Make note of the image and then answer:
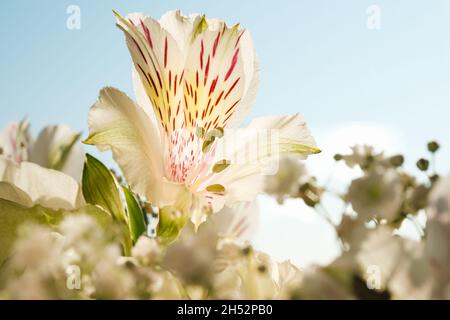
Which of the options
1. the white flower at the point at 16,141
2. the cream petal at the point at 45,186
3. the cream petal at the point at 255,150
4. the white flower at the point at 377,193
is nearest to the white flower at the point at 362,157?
the white flower at the point at 377,193

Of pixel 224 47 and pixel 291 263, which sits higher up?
pixel 224 47

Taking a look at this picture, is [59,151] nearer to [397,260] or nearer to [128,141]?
[128,141]

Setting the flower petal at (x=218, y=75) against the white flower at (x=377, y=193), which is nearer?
the white flower at (x=377, y=193)

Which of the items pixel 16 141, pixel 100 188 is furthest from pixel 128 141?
pixel 16 141

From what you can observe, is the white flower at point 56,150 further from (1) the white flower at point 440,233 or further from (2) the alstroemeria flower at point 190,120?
(1) the white flower at point 440,233

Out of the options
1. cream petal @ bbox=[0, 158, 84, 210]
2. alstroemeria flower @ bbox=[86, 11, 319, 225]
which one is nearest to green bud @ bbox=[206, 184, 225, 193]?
alstroemeria flower @ bbox=[86, 11, 319, 225]
